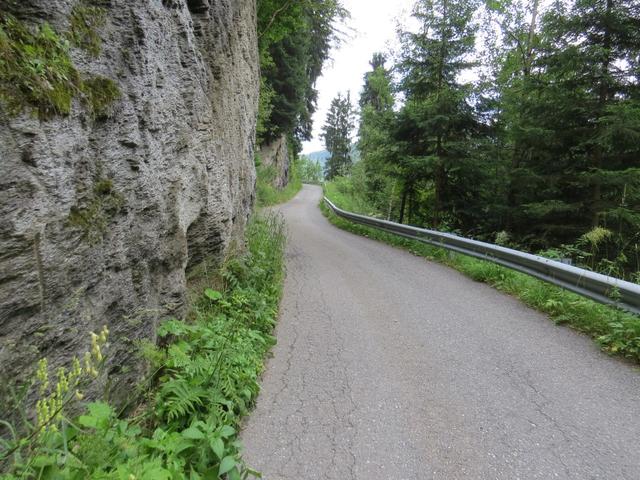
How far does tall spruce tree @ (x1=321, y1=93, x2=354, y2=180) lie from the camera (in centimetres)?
6078

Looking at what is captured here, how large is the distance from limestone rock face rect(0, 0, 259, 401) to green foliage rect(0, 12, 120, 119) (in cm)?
7

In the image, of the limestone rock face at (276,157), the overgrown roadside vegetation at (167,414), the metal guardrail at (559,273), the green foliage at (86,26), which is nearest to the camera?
the overgrown roadside vegetation at (167,414)

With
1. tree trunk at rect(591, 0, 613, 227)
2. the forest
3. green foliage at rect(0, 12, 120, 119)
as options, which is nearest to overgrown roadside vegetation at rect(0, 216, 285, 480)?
green foliage at rect(0, 12, 120, 119)

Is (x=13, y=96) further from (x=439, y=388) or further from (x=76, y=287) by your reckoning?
(x=439, y=388)

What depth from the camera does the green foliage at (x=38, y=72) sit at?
1.82m

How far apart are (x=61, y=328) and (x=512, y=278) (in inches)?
254

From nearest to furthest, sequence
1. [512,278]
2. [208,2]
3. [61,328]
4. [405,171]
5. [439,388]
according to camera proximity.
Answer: [61,328]
[439,388]
[208,2]
[512,278]
[405,171]

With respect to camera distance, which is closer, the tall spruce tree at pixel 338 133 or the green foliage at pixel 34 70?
the green foliage at pixel 34 70

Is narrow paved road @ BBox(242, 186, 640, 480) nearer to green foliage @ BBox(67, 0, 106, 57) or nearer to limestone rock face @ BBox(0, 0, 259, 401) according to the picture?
limestone rock face @ BBox(0, 0, 259, 401)

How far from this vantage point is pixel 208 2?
4621 millimetres

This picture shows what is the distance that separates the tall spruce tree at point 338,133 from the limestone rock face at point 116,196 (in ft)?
188

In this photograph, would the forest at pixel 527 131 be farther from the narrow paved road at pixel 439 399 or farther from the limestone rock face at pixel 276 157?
the limestone rock face at pixel 276 157

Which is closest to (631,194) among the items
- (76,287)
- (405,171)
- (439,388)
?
(405,171)

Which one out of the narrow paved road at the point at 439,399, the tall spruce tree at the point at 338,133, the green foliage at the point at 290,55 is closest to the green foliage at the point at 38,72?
the narrow paved road at the point at 439,399
